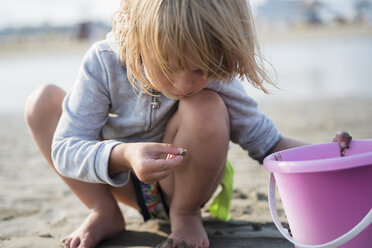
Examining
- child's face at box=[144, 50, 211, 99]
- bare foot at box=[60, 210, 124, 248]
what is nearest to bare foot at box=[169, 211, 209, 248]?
bare foot at box=[60, 210, 124, 248]

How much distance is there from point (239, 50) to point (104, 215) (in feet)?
2.81

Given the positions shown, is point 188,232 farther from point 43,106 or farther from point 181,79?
point 43,106

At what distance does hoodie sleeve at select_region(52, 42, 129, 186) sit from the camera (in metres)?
1.38

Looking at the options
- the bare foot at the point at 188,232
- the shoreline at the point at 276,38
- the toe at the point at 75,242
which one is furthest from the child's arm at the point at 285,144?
the shoreline at the point at 276,38

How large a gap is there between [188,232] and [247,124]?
45cm

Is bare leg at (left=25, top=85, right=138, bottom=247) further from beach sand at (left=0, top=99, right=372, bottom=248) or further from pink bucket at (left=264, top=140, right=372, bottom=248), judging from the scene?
pink bucket at (left=264, top=140, right=372, bottom=248)

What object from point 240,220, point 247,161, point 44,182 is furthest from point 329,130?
point 44,182

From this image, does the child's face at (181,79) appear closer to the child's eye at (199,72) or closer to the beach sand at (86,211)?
the child's eye at (199,72)

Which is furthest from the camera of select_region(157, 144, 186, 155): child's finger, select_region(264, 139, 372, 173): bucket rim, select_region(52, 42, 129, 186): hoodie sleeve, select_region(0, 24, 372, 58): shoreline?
select_region(0, 24, 372, 58): shoreline

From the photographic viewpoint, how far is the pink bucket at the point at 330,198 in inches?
41.1

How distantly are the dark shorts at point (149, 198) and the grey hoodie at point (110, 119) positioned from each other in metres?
0.18

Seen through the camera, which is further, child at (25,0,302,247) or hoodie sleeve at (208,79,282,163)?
hoodie sleeve at (208,79,282,163)

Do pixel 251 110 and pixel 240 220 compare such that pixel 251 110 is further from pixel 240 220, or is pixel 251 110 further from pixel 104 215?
pixel 104 215

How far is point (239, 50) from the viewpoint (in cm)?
118
